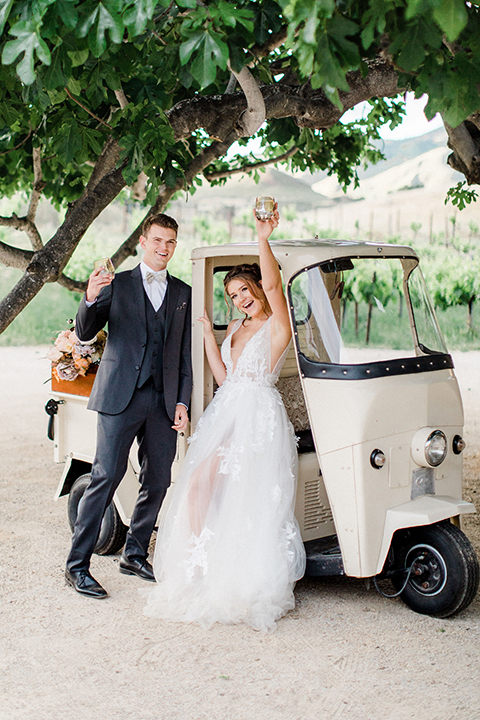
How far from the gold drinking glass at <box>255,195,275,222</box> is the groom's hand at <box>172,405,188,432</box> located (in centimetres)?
123

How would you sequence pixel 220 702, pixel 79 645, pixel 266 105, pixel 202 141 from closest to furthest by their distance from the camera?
pixel 220 702 → pixel 79 645 → pixel 266 105 → pixel 202 141

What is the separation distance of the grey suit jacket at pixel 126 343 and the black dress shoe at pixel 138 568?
3.14 feet

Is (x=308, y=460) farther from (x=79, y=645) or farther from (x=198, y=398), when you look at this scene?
(x=79, y=645)

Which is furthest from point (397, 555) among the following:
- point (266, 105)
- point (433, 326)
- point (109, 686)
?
point (266, 105)

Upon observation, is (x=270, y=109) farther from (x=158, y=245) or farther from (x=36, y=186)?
(x=36, y=186)

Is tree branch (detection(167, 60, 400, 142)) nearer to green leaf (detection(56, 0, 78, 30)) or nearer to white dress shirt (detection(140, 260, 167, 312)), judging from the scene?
white dress shirt (detection(140, 260, 167, 312))

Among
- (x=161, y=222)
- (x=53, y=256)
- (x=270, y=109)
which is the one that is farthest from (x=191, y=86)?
(x=161, y=222)

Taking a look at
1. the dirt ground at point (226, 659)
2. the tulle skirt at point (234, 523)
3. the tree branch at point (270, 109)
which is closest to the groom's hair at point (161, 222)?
the tulle skirt at point (234, 523)

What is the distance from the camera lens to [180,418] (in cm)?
422

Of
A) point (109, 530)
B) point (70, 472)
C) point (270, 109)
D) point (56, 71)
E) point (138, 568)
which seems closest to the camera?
point (56, 71)

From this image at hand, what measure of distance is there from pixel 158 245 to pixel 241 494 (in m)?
1.51

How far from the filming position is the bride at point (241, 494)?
3.74m

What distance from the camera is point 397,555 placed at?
3.90 meters

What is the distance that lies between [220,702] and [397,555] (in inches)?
53.7
